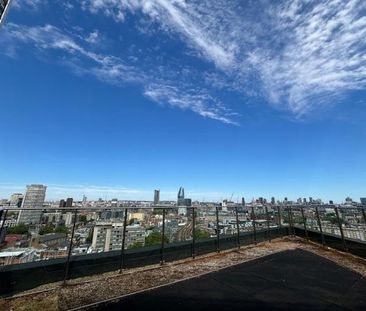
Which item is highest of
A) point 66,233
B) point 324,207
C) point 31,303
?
point 324,207

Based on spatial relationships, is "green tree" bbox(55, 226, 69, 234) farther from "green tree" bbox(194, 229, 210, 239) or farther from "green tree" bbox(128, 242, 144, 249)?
"green tree" bbox(194, 229, 210, 239)

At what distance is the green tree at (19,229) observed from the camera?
402 centimetres

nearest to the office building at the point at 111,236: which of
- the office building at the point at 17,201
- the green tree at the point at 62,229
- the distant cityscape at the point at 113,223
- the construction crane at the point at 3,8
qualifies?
the distant cityscape at the point at 113,223

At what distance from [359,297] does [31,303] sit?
17.2 feet

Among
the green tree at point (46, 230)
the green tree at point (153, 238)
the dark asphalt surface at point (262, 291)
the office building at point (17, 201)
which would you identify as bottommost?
the dark asphalt surface at point (262, 291)

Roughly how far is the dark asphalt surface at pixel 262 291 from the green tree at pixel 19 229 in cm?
201

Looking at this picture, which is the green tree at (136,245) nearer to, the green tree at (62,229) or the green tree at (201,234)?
the green tree at (62,229)

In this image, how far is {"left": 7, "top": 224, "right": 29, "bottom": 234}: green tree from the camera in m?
4.02

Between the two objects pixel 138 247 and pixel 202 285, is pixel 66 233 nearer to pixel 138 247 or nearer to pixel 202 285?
pixel 138 247

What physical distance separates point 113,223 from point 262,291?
3.35 m

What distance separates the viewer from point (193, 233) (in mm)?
6660

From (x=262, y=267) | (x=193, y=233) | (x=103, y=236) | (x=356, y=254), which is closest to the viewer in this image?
(x=103, y=236)

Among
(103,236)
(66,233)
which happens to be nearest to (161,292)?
(103,236)

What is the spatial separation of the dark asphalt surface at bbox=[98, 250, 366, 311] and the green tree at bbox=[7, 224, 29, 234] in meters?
2.01
